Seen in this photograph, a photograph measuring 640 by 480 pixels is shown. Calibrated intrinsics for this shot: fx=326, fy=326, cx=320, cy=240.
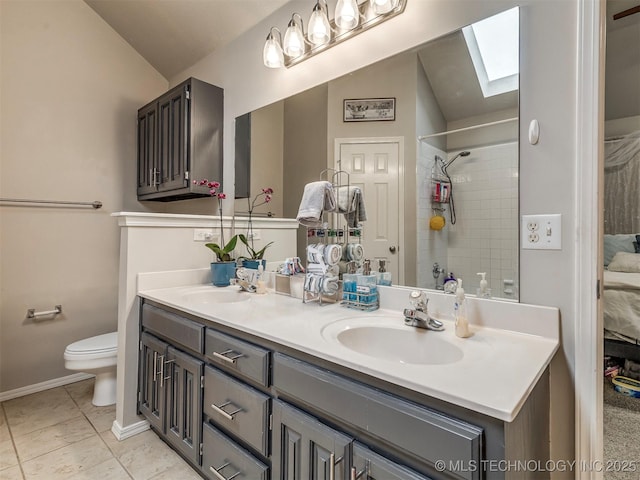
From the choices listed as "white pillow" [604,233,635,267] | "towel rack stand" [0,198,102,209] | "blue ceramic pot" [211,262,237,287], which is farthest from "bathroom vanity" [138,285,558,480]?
"white pillow" [604,233,635,267]

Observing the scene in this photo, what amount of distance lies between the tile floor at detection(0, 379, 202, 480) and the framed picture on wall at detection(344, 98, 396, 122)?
6.02ft

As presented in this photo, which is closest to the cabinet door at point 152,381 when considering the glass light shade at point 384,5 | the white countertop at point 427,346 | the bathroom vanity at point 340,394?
the bathroom vanity at point 340,394

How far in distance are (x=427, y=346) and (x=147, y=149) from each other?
8.67ft

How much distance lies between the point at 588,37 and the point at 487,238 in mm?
665

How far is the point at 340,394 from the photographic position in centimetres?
85

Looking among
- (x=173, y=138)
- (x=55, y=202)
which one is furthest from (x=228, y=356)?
(x=55, y=202)

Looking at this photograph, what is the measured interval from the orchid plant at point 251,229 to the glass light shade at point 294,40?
2.54ft

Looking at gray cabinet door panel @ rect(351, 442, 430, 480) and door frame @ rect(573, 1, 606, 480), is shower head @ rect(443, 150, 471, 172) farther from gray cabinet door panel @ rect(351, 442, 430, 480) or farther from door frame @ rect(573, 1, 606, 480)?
gray cabinet door panel @ rect(351, 442, 430, 480)

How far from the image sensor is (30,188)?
7.70 ft

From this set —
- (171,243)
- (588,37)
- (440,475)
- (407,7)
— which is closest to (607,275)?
(588,37)

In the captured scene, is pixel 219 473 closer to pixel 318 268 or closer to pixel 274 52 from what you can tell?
pixel 318 268

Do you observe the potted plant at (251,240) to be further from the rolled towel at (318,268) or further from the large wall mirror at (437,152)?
the rolled towel at (318,268)

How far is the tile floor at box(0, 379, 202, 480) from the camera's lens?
1517 mm

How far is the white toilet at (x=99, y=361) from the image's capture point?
1957 millimetres
